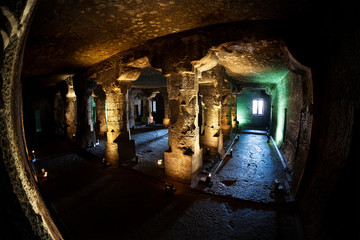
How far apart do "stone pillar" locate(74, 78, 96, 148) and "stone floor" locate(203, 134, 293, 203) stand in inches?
275

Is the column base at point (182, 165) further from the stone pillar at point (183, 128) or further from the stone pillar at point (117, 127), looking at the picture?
the stone pillar at point (117, 127)

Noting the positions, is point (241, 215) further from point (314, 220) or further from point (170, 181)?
point (170, 181)

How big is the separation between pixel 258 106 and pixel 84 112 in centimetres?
1601

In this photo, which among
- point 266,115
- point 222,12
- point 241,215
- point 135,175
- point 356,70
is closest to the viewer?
point 356,70

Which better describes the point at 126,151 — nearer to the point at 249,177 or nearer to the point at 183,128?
the point at 183,128

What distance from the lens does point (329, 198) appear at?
2359 millimetres

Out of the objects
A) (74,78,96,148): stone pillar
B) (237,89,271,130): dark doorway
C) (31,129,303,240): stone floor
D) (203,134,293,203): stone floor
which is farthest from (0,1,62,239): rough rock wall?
(237,89,271,130): dark doorway

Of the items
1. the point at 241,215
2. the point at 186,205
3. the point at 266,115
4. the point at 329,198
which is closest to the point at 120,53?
the point at 186,205

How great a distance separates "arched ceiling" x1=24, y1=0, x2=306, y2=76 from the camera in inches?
113

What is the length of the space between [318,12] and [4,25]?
4.30m

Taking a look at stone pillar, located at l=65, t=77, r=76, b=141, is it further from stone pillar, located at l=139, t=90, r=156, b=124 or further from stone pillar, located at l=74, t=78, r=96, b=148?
stone pillar, located at l=139, t=90, r=156, b=124

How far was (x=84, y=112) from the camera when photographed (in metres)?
8.64

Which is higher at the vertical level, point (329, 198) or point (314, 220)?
point (329, 198)

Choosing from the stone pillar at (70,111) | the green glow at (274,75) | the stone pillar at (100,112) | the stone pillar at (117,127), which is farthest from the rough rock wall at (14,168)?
the stone pillar at (100,112)
